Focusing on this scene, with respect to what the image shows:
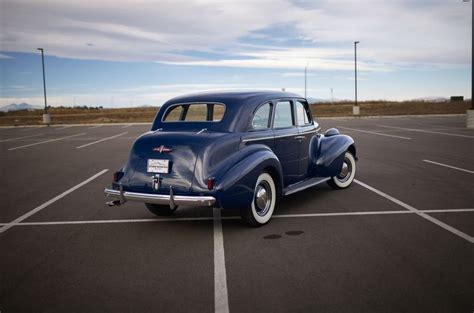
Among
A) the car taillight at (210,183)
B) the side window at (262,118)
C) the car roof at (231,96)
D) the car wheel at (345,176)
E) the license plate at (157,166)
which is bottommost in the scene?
the car wheel at (345,176)

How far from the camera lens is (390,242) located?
5.31 m

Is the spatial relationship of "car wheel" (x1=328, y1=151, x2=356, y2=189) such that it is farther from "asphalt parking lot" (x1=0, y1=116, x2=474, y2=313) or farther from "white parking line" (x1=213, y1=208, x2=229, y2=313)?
"white parking line" (x1=213, y1=208, x2=229, y2=313)

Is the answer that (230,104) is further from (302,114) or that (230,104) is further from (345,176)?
(345,176)

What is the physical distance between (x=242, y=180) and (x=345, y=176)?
3.69 m

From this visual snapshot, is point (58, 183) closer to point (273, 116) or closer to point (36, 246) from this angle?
point (36, 246)

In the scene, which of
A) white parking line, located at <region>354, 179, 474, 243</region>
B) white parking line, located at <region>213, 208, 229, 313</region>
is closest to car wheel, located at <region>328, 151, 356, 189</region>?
white parking line, located at <region>354, 179, 474, 243</region>

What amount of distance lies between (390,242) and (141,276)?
2.81 metres

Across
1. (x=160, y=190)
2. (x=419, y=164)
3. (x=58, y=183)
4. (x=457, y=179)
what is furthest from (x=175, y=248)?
(x=419, y=164)

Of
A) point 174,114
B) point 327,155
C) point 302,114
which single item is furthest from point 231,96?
point 327,155

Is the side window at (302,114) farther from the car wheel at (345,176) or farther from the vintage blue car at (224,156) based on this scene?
the car wheel at (345,176)

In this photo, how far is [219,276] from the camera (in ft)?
14.3

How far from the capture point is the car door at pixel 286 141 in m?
6.81

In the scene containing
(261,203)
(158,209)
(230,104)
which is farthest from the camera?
(158,209)

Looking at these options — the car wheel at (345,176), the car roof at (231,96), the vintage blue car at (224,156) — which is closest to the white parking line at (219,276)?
the vintage blue car at (224,156)
